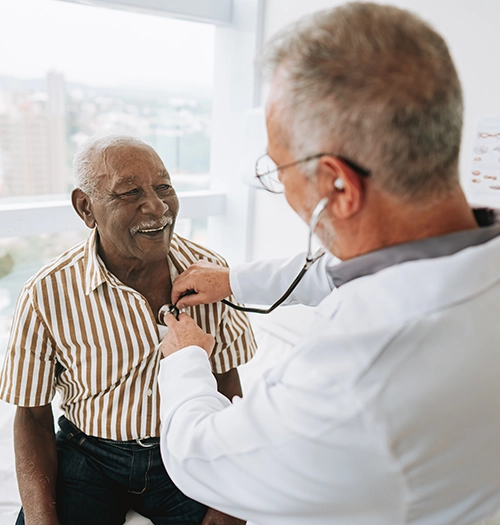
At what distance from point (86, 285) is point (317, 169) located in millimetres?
796

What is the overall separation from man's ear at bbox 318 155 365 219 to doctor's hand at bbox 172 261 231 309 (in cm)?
63

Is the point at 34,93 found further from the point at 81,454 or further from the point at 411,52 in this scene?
the point at 411,52

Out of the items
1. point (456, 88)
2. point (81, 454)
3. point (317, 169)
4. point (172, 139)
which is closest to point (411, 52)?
point (456, 88)

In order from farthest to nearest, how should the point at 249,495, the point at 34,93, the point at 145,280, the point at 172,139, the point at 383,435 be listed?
the point at 172,139
the point at 34,93
the point at 145,280
the point at 249,495
the point at 383,435

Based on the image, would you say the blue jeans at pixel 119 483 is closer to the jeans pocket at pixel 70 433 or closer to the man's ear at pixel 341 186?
the jeans pocket at pixel 70 433

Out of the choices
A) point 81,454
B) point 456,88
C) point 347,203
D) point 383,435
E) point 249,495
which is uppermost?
point 456,88

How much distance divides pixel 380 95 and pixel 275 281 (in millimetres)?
784

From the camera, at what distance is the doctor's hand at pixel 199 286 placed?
136cm

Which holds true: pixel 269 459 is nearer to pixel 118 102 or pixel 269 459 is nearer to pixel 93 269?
pixel 93 269

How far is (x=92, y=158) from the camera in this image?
4.31 ft

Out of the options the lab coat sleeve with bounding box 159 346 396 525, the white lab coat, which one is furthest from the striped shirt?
the white lab coat

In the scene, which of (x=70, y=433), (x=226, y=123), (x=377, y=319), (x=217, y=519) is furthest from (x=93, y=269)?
(x=226, y=123)

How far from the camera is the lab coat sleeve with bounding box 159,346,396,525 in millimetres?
736

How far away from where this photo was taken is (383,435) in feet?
2.31
